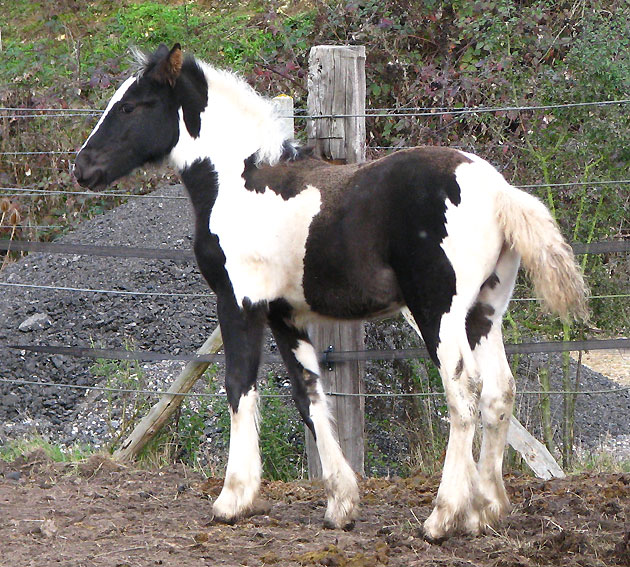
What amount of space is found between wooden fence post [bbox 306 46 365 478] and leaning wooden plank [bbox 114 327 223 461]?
64cm

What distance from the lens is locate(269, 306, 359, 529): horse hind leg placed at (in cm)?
435

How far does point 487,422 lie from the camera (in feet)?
13.9

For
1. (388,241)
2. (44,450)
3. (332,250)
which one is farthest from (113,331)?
(388,241)

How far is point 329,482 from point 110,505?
1077 millimetres

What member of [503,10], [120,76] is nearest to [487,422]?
[503,10]

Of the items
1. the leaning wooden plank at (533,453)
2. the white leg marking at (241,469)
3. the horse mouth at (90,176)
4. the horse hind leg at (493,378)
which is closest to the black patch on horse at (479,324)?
the horse hind leg at (493,378)

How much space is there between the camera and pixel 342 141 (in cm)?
519

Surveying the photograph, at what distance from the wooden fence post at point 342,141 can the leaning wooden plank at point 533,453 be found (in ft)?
1.40

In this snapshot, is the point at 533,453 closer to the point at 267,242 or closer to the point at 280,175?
the point at 267,242

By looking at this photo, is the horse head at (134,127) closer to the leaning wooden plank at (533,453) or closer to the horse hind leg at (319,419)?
the horse hind leg at (319,419)

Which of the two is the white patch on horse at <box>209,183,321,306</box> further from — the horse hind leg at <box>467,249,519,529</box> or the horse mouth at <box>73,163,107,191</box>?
the horse hind leg at <box>467,249,519,529</box>

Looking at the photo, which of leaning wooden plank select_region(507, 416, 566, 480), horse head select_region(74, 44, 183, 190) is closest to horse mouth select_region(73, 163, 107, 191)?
horse head select_region(74, 44, 183, 190)

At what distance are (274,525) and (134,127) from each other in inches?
78.0

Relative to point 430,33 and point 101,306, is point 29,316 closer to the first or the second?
point 101,306
